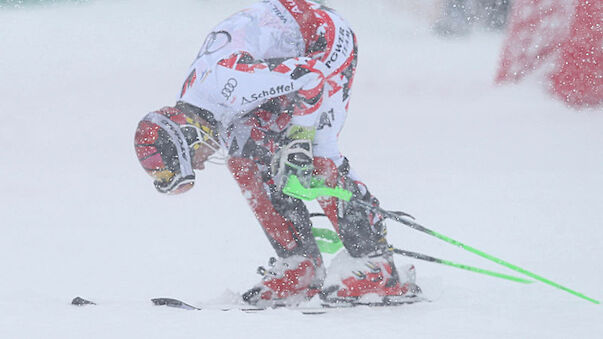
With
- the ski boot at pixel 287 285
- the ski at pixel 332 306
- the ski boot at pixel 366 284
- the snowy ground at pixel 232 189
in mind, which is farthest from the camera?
the ski boot at pixel 287 285

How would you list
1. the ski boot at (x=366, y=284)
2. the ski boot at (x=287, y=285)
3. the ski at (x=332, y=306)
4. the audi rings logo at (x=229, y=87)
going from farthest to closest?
the ski boot at (x=287, y=285) < the ski boot at (x=366, y=284) < the ski at (x=332, y=306) < the audi rings logo at (x=229, y=87)

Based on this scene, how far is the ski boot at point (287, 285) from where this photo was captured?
3324mm

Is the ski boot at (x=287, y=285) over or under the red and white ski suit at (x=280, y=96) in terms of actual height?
under

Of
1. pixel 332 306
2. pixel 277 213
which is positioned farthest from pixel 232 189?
pixel 332 306

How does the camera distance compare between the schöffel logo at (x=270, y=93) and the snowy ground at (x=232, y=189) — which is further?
the schöffel logo at (x=270, y=93)

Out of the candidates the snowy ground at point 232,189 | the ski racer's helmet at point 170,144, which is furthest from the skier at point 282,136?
the snowy ground at point 232,189

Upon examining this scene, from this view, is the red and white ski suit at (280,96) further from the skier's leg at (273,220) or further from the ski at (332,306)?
the ski at (332,306)

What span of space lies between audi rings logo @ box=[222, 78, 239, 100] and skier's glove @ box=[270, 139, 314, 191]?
0.33 meters

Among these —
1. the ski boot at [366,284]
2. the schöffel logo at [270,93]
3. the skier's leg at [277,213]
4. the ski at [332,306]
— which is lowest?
the ski at [332,306]

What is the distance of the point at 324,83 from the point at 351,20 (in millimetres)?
8311

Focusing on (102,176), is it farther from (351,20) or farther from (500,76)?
(351,20)

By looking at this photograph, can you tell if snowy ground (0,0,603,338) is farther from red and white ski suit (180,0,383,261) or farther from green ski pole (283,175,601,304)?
red and white ski suit (180,0,383,261)

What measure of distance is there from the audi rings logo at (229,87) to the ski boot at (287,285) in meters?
0.84

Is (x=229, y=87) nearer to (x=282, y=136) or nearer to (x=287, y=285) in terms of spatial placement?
(x=282, y=136)
